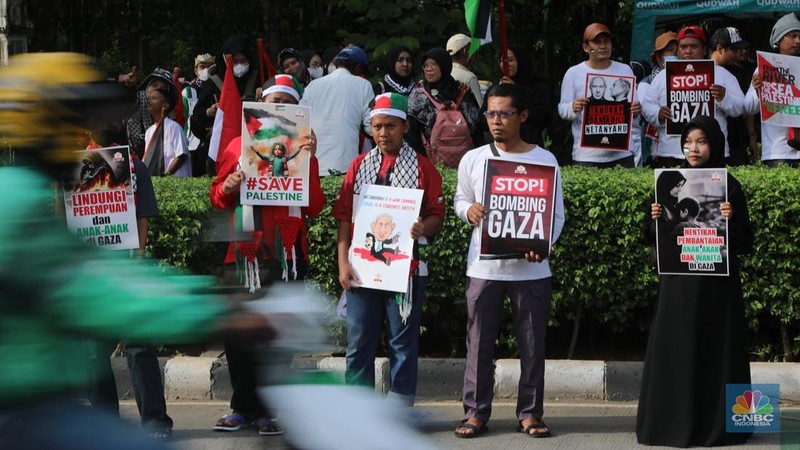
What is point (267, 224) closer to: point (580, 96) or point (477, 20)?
point (580, 96)

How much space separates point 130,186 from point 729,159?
516 cm

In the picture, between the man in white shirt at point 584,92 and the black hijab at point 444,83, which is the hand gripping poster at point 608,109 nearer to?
the man in white shirt at point 584,92

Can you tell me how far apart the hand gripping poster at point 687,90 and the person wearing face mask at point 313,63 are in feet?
14.6

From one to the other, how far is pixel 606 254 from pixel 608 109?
1870 millimetres

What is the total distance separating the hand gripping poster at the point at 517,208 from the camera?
23.3 feet

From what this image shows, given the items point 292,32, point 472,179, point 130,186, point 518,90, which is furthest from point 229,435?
point 292,32

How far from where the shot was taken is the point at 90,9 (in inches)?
620

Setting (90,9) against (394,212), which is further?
(90,9)

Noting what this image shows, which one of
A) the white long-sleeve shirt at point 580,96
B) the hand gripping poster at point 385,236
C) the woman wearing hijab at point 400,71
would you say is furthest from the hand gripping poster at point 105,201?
the white long-sleeve shirt at point 580,96

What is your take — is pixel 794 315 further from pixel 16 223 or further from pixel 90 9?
pixel 90 9

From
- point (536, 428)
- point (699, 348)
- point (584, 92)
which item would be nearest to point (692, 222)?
point (699, 348)

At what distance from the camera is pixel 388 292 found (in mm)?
7426

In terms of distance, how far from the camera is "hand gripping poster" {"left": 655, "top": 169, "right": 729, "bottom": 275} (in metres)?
7.09

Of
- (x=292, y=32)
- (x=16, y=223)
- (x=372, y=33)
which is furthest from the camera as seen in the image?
(x=292, y=32)
